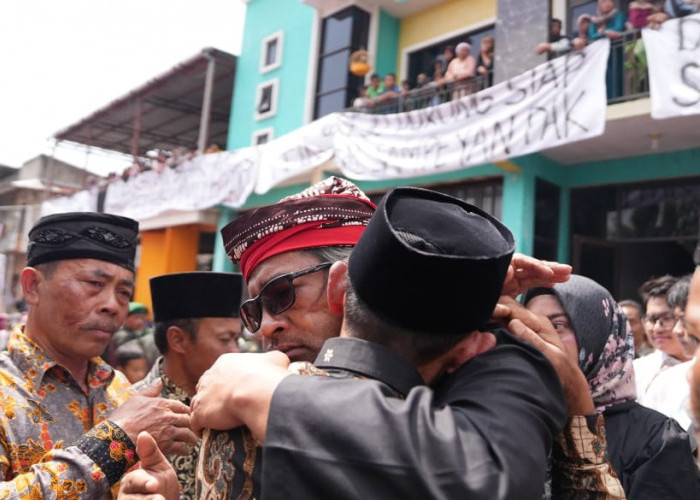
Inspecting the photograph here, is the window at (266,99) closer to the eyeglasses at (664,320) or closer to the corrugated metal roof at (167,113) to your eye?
the corrugated metal roof at (167,113)

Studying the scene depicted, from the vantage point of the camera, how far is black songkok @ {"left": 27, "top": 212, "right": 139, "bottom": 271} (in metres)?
2.17

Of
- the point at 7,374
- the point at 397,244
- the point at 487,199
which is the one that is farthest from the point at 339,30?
the point at 397,244

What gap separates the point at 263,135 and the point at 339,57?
2.54 metres

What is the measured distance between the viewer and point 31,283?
2191 mm

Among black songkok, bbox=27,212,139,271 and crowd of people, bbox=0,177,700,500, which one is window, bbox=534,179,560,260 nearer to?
crowd of people, bbox=0,177,700,500

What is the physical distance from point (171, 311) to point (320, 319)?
5.79ft

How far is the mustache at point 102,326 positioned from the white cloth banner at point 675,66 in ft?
17.4

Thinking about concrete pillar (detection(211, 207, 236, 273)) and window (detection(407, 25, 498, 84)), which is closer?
window (detection(407, 25, 498, 84))

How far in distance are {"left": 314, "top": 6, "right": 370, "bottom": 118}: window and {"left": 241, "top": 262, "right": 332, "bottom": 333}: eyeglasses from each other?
1060 cm

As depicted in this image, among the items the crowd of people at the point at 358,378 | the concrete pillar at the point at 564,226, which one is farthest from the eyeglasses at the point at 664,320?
the concrete pillar at the point at 564,226

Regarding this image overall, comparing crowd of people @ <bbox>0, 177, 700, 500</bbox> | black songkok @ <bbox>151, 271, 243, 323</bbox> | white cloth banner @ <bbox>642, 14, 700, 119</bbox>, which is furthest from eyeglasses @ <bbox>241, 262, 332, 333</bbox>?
white cloth banner @ <bbox>642, 14, 700, 119</bbox>

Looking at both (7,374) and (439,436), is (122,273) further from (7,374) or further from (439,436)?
(439,436)

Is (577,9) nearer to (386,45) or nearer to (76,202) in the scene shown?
(386,45)

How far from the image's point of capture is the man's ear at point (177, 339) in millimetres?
2850
